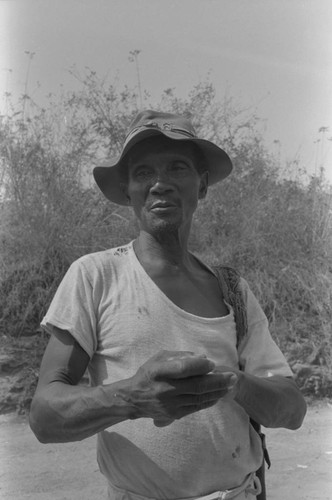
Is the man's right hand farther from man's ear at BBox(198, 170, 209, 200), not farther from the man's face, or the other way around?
man's ear at BBox(198, 170, 209, 200)

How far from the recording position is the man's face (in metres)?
1.54

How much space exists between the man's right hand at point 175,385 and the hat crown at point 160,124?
0.66 meters

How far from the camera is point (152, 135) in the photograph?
A: 1535 millimetres

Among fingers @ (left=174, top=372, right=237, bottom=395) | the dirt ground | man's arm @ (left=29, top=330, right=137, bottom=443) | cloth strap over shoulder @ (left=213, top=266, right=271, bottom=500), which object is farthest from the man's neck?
the dirt ground

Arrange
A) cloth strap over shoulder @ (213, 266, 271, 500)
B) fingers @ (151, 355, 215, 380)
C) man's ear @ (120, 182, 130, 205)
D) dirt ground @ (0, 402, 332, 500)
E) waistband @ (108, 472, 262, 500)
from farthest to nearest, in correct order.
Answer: dirt ground @ (0, 402, 332, 500) < man's ear @ (120, 182, 130, 205) < cloth strap over shoulder @ (213, 266, 271, 500) < waistband @ (108, 472, 262, 500) < fingers @ (151, 355, 215, 380)

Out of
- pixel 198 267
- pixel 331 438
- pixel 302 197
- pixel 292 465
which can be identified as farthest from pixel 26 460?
pixel 302 197

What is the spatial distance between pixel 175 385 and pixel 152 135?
2.34 ft

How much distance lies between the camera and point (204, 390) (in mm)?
1100

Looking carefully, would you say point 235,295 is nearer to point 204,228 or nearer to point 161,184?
point 161,184

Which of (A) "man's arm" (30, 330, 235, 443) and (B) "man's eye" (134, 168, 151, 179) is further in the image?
(B) "man's eye" (134, 168, 151, 179)

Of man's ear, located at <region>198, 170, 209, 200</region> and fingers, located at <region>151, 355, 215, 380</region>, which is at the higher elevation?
man's ear, located at <region>198, 170, 209, 200</region>

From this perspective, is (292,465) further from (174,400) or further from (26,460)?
(174,400)

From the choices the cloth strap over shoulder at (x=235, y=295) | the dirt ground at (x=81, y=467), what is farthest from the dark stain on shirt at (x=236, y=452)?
the dirt ground at (x=81, y=467)

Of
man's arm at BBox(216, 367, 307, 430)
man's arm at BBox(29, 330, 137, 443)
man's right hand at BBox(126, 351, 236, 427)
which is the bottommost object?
man's arm at BBox(216, 367, 307, 430)
